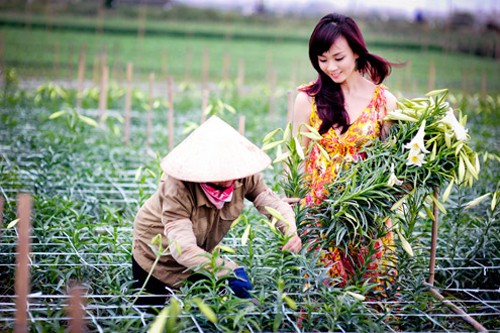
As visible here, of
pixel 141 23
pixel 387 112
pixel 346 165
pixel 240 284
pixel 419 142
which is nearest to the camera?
pixel 240 284

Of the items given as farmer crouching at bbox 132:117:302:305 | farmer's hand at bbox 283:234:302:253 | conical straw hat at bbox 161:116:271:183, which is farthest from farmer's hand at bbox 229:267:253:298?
conical straw hat at bbox 161:116:271:183

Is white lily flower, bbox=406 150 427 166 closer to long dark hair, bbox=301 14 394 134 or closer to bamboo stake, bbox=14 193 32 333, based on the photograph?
long dark hair, bbox=301 14 394 134

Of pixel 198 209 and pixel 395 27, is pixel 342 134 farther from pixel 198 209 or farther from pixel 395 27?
pixel 395 27

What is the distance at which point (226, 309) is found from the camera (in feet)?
7.72

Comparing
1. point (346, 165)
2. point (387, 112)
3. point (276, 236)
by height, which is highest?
point (387, 112)

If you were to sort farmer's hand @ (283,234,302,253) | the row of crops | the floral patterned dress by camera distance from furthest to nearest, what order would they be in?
the floral patterned dress
farmer's hand @ (283,234,302,253)
the row of crops

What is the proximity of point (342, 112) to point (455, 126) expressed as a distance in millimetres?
484

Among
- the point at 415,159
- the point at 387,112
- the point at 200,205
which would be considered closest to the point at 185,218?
the point at 200,205

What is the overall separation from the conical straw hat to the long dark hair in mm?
513

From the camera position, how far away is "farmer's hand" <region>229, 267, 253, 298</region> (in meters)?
2.43

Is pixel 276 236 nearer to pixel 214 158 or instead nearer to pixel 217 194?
pixel 217 194

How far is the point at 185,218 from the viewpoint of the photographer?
2.48 m

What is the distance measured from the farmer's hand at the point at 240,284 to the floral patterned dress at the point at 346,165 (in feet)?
1.63

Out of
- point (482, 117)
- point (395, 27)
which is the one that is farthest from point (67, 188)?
point (395, 27)
